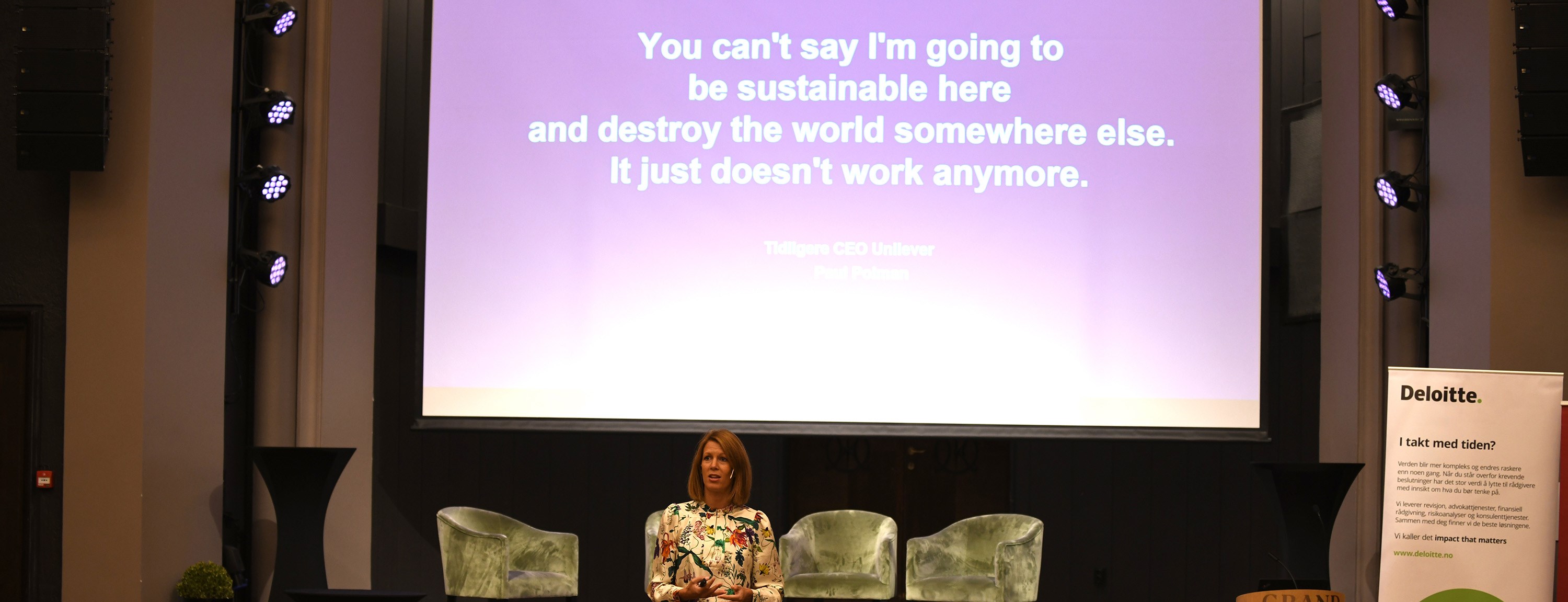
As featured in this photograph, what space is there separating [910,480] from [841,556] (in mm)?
1725

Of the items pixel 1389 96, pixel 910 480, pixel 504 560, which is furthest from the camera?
pixel 910 480

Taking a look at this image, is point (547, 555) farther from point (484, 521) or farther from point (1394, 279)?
point (1394, 279)

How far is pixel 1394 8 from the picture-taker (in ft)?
17.4

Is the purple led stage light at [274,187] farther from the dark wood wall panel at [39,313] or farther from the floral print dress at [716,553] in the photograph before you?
the floral print dress at [716,553]

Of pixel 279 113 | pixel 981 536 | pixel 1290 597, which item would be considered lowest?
pixel 981 536

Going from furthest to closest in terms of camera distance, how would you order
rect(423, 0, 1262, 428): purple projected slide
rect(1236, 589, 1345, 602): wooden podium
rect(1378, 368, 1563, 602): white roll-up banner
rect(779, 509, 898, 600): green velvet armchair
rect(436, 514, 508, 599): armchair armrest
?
rect(779, 509, 898, 600): green velvet armchair, rect(423, 0, 1262, 428): purple projected slide, rect(436, 514, 508, 599): armchair armrest, rect(1378, 368, 1563, 602): white roll-up banner, rect(1236, 589, 1345, 602): wooden podium

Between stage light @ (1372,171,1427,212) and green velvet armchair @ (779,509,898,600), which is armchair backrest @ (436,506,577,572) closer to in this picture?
green velvet armchair @ (779,509,898,600)

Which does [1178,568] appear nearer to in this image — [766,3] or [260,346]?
[766,3]

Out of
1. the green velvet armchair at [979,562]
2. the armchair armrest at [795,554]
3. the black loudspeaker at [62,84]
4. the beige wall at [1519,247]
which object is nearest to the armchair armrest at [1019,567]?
the green velvet armchair at [979,562]

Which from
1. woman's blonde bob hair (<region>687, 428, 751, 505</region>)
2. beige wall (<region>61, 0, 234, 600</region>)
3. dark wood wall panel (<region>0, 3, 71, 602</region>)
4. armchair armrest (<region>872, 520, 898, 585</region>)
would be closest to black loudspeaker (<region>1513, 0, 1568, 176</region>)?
armchair armrest (<region>872, 520, 898, 585</region>)

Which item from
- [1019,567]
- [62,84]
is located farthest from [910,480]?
[62,84]

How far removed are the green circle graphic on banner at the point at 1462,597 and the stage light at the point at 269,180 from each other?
4.98 metres

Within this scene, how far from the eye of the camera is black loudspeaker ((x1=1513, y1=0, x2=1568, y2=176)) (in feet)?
15.1

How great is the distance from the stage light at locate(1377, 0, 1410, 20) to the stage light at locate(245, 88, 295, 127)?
5131 mm
